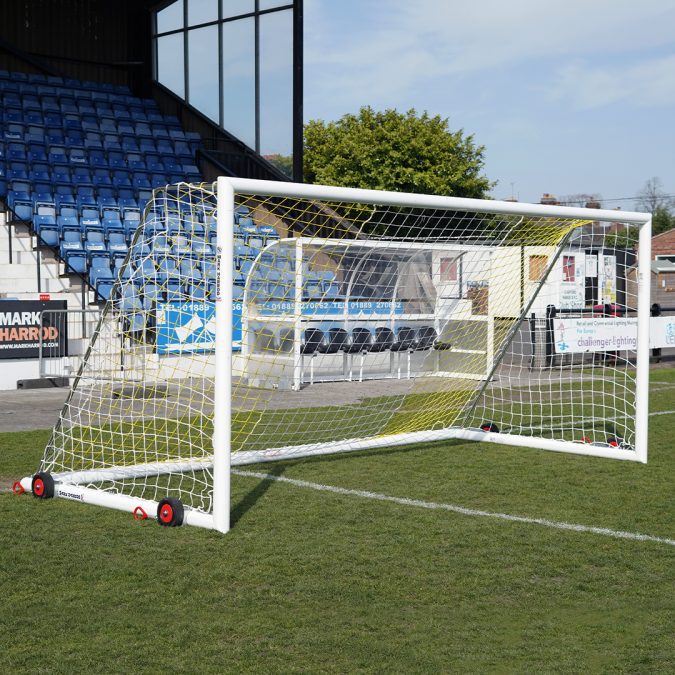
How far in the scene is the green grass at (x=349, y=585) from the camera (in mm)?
3428

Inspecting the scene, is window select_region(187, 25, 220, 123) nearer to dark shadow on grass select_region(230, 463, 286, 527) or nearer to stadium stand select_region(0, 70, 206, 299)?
stadium stand select_region(0, 70, 206, 299)

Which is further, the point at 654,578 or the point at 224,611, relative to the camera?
the point at 654,578

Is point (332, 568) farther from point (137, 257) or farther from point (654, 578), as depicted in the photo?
point (137, 257)

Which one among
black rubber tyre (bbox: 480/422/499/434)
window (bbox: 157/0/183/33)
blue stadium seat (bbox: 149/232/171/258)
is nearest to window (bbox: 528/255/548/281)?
black rubber tyre (bbox: 480/422/499/434)

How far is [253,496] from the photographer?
6023mm

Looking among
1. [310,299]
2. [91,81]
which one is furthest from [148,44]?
[310,299]

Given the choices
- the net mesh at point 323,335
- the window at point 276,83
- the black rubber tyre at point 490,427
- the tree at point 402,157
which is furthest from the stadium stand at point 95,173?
the tree at point 402,157

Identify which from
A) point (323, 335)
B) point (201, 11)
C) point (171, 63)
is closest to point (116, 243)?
point (323, 335)

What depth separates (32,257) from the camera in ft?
48.3

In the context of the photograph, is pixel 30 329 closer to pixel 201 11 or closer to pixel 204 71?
pixel 204 71

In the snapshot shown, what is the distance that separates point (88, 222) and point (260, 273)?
25.9 ft

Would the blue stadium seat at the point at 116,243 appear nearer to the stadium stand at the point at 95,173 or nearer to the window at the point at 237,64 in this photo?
the stadium stand at the point at 95,173

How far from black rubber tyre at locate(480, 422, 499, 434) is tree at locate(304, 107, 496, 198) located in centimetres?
3115

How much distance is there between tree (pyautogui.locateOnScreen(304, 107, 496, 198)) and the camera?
39688 mm
